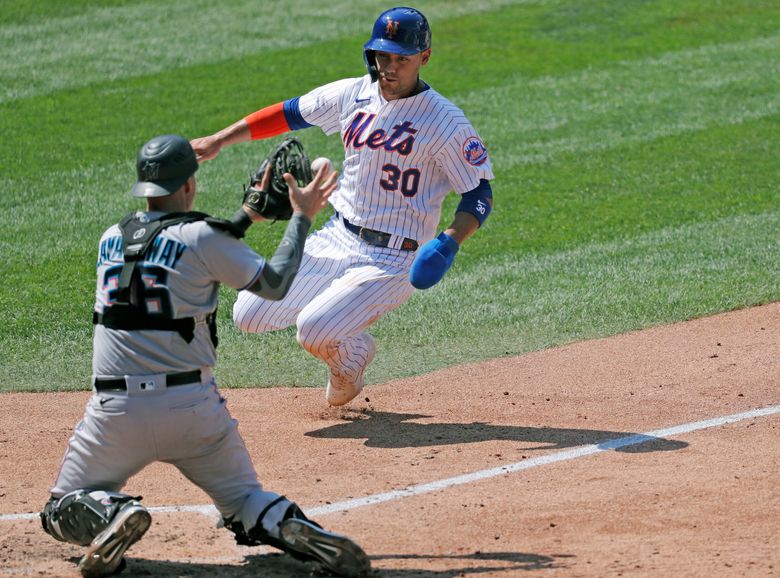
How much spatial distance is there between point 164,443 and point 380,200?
2.35 meters

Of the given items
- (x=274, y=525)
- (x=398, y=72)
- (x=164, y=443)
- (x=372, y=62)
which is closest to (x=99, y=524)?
(x=164, y=443)

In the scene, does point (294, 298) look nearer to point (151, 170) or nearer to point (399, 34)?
point (399, 34)

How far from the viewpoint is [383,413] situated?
6.35 m

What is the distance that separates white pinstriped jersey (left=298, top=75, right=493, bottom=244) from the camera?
5.98 metres

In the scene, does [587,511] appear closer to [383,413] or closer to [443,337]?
[383,413]

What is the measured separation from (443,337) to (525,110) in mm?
5539

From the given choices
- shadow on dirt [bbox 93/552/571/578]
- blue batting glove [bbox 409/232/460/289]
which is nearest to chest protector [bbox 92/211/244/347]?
shadow on dirt [bbox 93/552/571/578]

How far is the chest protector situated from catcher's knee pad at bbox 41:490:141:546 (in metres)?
0.56

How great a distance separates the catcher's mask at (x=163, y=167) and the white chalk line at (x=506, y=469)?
139 cm

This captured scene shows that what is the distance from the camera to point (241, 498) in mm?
4211

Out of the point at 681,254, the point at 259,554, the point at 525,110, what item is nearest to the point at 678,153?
the point at 525,110

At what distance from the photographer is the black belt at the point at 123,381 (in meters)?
4.06

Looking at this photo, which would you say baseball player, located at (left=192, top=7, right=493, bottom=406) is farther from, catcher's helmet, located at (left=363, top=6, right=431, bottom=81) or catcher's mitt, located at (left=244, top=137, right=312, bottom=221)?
catcher's mitt, located at (left=244, top=137, right=312, bottom=221)

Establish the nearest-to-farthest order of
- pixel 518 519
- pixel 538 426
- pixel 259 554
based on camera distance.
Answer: pixel 259 554, pixel 518 519, pixel 538 426
